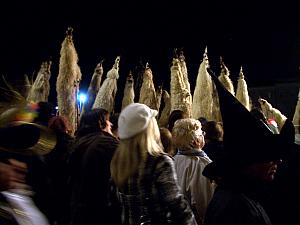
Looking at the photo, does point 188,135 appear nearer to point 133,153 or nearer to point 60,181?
point 133,153

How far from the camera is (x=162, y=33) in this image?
9.88 m

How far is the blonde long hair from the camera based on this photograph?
111 inches

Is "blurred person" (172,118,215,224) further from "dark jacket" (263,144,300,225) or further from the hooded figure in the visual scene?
the hooded figure

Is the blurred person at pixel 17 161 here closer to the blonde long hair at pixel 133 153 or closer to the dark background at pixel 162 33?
the blonde long hair at pixel 133 153

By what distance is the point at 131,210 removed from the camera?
9.38ft

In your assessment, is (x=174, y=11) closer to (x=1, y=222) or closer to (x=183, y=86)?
(x=183, y=86)

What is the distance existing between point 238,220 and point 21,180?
1134 millimetres

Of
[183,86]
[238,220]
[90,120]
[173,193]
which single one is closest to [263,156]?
[238,220]

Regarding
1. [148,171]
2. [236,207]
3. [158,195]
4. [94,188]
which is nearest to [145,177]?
[148,171]

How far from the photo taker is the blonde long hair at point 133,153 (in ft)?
9.29

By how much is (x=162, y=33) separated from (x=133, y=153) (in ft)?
24.3

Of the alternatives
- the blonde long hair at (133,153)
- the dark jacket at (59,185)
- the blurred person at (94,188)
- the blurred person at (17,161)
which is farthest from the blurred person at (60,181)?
the blurred person at (17,161)

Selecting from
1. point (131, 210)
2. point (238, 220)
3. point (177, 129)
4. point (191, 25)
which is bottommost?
point (131, 210)

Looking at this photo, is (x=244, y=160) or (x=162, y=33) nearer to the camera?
(x=244, y=160)
